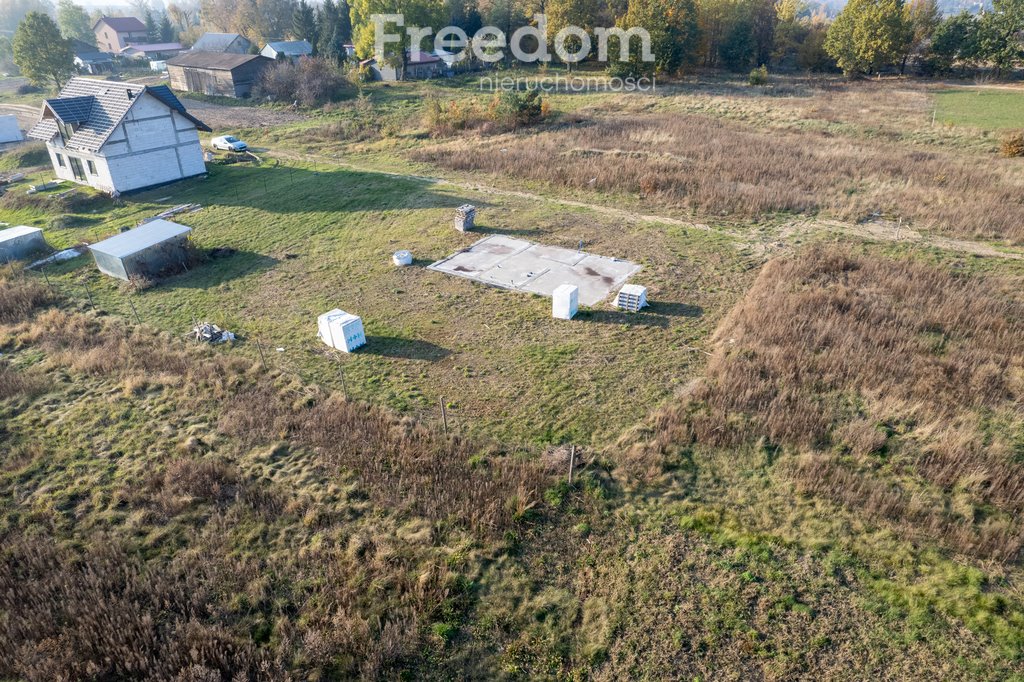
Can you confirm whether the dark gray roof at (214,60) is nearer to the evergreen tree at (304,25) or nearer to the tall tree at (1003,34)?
the evergreen tree at (304,25)

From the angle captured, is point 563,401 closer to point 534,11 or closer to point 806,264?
point 806,264

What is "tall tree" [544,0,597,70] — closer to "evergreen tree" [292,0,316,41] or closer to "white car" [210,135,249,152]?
"evergreen tree" [292,0,316,41]

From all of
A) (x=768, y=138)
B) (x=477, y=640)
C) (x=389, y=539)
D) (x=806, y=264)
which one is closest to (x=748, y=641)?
(x=477, y=640)

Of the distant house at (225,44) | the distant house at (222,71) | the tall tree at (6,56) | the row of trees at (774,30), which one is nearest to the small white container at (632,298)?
the row of trees at (774,30)

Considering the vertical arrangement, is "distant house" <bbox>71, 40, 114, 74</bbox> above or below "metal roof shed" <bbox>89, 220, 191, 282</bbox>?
above

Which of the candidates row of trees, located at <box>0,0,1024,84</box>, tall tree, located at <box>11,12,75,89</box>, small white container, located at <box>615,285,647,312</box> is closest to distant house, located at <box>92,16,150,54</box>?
row of trees, located at <box>0,0,1024,84</box>

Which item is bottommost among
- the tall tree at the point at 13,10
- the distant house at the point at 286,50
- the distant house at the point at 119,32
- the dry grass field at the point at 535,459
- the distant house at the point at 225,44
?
the dry grass field at the point at 535,459
